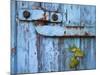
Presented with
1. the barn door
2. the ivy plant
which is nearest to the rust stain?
the barn door

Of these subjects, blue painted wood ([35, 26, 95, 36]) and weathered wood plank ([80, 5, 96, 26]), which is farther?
weathered wood plank ([80, 5, 96, 26])

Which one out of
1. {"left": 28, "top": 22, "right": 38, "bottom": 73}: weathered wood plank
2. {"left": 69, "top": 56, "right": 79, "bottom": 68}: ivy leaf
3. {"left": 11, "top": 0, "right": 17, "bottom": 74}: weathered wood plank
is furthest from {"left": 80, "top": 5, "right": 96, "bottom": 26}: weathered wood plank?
{"left": 11, "top": 0, "right": 17, "bottom": 74}: weathered wood plank

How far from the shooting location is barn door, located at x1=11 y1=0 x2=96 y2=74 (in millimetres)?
1600

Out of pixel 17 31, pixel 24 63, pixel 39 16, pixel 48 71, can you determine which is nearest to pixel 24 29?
pixel 17 31

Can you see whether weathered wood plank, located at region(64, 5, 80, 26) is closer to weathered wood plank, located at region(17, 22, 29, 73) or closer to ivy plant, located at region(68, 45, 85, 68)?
ivy plant, located at region(68, 45, 85, 68)

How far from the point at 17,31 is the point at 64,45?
0.41 meters

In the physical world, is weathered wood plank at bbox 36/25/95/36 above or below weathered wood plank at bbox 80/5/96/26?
below

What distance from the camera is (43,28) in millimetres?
1654

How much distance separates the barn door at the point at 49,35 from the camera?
160cm

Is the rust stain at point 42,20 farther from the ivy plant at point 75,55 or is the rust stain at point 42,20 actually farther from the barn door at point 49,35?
the ivy plant at point 75,55

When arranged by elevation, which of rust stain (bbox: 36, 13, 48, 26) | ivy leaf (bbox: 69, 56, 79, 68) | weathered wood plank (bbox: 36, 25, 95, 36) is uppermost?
rust stain (bbox: 36, 13, 48, 26)

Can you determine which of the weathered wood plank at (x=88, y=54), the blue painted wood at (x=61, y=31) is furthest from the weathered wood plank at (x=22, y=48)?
the weathered wood plank at (x=88, y=54)

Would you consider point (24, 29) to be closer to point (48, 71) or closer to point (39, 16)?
point (39, 16)

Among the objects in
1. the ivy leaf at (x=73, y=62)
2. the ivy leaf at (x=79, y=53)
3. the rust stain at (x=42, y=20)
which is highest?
the rust stain at (x=42, y=20)
